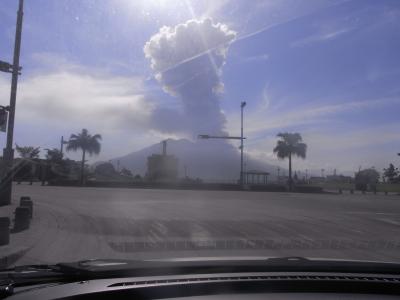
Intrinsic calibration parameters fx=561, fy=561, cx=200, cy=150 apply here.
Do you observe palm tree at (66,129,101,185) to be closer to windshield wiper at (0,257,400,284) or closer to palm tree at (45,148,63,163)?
palm tree at (45,148,63,163)

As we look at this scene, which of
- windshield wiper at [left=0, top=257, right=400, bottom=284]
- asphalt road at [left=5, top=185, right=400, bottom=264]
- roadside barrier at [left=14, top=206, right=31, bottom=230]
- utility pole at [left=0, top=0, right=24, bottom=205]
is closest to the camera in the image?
windshield wiper at [left=0, top=257, right=400, bottom=284]

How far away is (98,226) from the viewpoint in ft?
55.9

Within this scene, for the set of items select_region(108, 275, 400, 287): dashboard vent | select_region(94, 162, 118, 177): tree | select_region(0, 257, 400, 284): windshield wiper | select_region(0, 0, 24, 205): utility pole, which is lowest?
select_region(108, 275, 400, 287): dashboard vent

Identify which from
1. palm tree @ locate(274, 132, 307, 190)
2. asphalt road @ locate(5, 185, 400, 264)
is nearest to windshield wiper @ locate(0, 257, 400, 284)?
asphalt road @ locate(5, 185, 400, 264)

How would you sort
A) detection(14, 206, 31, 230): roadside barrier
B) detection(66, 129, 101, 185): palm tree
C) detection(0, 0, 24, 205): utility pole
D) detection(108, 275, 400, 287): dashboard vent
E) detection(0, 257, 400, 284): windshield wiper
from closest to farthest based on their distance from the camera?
detection(108, 275, 400, 287): dashboard vent < detection(0, 257, 400, 284): windshield wiper < detection(14, 206, 31, 230): roadside barrier < detection(0, 0, 24, 205): utility pole < detection(66, 129, 101, 185): palm tree

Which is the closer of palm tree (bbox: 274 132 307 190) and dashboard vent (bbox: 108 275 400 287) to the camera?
dashboard vent (bbox: 108 275 400 287)

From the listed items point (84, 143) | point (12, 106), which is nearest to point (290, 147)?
point (84, 143)

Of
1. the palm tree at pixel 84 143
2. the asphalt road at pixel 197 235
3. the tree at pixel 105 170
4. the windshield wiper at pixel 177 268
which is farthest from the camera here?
the tree at pixel 105 170

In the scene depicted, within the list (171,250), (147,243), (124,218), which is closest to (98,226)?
(124,218)

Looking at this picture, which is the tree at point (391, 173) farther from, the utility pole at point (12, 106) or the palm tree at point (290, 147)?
the utility pole at point (12, 106)

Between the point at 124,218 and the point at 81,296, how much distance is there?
54.3ft

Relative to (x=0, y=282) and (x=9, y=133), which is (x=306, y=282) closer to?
(x=0, y=282)

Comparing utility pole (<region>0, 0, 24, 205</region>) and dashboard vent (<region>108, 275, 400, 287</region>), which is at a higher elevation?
utility pole (<region>0, 0, 24, 205</region>)

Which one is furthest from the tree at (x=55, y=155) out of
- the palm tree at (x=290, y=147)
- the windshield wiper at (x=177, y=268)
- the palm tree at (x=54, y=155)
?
the windshield wiper at (x=177, y=268)
